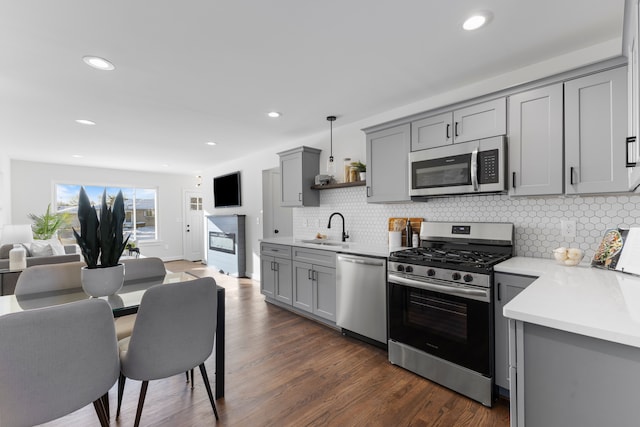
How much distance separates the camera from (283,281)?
3.83m

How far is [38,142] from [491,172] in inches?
245

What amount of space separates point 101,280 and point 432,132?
271 centimetres

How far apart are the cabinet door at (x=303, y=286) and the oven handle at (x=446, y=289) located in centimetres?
118

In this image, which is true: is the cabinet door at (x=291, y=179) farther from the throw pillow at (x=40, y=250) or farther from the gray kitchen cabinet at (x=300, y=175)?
the throw pillow at (x=40, y=250)

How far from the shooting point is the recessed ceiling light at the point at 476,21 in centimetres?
180

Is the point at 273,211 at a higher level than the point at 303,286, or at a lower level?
higher

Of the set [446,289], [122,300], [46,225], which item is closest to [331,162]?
[446,289]

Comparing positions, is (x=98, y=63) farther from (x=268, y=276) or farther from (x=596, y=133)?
(x=596, y=133)

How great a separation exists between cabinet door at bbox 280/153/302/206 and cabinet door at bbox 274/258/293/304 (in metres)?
0.84

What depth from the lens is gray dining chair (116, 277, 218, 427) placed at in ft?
4.88

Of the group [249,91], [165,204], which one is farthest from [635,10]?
[165,204]

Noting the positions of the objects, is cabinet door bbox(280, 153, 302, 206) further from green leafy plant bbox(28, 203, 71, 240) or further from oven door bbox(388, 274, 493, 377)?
green leafy plant bbox(28, 203, 71, 240)

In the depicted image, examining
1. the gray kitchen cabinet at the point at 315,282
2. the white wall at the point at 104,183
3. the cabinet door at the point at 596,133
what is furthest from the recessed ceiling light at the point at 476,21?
the white wall at the point at 104,183

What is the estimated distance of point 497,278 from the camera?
6.51 ft
